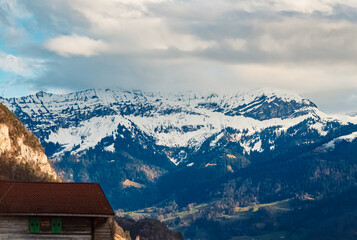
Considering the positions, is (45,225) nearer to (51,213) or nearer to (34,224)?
(34,224)

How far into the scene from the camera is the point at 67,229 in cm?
6438

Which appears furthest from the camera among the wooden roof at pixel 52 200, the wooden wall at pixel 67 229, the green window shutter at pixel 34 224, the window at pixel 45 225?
the window at pixel 45 225

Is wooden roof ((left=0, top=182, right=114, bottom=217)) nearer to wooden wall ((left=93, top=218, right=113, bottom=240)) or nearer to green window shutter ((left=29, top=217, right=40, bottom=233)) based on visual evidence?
green window shutter ((left=29, top=217, right=40, bottom=233))

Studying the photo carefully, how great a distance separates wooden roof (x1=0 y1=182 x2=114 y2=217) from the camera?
6284 centimetres

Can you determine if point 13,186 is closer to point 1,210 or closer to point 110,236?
point 1,210

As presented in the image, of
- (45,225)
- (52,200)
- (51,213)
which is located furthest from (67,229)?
(52,200)

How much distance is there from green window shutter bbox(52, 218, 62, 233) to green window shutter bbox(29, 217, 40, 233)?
52.4 inches

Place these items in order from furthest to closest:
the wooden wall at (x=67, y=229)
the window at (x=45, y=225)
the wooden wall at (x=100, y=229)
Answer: the wooden wall at (x=100, y=229), the window at (x=45, y=225), the wooden wall at (x=67, y=229)

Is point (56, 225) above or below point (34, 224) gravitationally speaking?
below

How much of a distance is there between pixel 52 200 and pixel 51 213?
1.95 metres

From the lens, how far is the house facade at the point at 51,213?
6300 centimetres

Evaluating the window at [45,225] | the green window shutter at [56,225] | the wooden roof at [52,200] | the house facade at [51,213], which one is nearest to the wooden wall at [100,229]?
the house facade at [51,213]

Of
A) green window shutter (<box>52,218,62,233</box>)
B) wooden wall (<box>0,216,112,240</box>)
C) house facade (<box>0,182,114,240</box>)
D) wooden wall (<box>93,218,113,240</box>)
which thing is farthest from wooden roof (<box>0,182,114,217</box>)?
wooden wall (<box>93,218,113,240</box>)

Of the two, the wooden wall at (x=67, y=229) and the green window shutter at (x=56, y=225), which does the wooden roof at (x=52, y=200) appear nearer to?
the wooden wall at (x=67, y=229)
